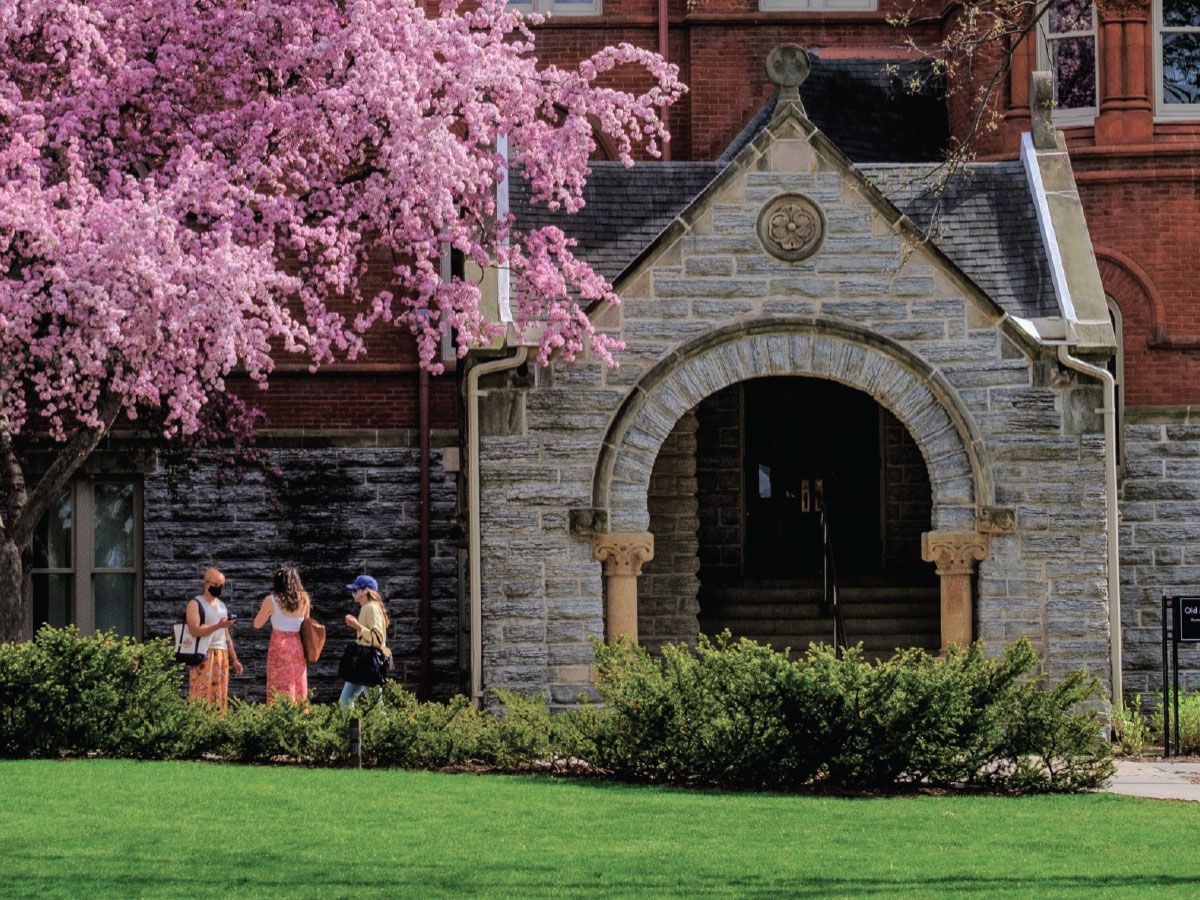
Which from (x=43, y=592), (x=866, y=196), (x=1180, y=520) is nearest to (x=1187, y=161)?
(x=1180, y=520)

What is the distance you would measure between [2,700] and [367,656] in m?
2.85

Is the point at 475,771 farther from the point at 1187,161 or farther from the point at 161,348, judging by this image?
the point at 1187,161

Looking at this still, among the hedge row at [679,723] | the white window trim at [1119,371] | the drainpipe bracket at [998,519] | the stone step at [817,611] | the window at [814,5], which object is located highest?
the window at [814,5]

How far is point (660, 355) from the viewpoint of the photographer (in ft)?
50.6

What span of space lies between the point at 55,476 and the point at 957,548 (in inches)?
292

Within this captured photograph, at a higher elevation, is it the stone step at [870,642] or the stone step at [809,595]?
the stone step at [809,595]

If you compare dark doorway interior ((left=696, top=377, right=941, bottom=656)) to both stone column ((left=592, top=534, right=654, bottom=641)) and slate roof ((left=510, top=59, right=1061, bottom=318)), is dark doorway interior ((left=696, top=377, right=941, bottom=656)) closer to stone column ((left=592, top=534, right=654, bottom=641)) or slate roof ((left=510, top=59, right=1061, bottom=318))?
stone column ((left=592, top=534, right=654, bottom=641))

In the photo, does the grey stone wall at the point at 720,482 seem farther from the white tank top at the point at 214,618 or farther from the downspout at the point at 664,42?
the white tank top at the point at 214,618

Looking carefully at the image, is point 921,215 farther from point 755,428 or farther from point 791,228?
point 755,428

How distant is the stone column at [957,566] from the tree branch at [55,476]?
6.81 meters

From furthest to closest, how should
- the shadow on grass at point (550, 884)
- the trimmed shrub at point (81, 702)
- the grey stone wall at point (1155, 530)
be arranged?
the grey stone wall at point (1155, 530) < the trimmed shrub at point (81, 702) < the shadow on grass at point (550, 884)

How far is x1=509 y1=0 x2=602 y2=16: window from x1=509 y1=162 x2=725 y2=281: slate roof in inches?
190

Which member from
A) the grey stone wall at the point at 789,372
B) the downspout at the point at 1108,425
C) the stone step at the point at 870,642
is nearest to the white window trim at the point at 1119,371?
the stone step at the point at 870,642

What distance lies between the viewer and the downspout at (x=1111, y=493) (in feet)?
50.1
